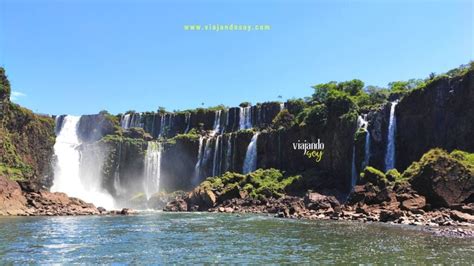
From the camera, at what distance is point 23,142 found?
61656mm

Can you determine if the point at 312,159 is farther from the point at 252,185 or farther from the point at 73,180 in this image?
the point at 73,180

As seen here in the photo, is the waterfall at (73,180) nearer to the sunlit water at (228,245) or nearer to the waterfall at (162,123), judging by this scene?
the waterfall at (162,123)

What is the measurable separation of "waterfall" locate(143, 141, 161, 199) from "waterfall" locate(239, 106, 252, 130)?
16.4 meters

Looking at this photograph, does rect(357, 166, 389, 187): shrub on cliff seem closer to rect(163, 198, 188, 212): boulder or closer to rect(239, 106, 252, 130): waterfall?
rect(163, 198, 188, 212): boulder

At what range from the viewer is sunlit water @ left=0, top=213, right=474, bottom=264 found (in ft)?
64.6

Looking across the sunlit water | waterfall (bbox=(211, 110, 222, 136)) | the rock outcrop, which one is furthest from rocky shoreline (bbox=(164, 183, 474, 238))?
waterfall (bbox=(211, 110, 222, 136))

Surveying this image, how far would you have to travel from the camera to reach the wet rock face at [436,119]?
48.0 metres

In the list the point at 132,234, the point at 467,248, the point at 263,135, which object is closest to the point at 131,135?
the point at 263,135

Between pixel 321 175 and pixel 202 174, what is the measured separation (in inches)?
899

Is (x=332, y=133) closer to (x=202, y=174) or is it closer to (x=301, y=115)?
(x=301, y=115)

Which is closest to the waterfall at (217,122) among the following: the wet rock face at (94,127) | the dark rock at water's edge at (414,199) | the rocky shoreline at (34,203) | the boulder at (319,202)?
the wet rock face at (94,127)

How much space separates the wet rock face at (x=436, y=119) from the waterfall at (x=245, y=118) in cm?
3578

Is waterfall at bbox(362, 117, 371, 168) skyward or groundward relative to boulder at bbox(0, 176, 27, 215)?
skyward

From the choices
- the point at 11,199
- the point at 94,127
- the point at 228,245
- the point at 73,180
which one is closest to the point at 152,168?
the point at 73,180
